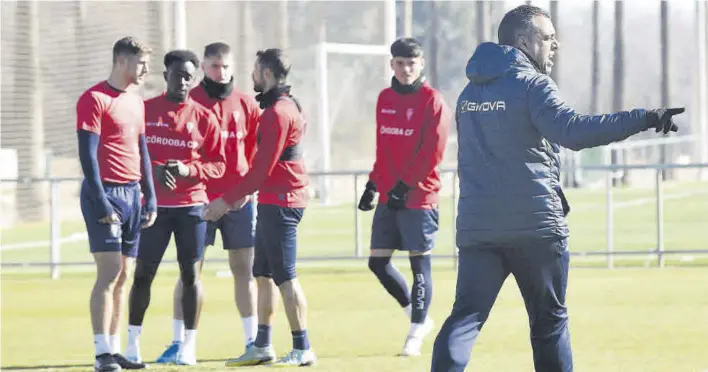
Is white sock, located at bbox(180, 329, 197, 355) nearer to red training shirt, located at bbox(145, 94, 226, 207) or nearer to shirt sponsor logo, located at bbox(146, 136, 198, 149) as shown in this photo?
red training shirt, located at bbox(145, 94, 226, 207)

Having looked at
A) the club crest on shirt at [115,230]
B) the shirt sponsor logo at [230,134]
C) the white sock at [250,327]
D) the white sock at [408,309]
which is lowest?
the white sock at [250,327]

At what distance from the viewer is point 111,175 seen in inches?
380

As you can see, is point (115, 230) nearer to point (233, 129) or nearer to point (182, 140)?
point (182, 140)

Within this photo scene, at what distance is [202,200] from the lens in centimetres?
1023

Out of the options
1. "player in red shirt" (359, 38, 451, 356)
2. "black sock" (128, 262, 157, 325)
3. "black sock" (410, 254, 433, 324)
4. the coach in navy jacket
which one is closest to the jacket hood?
the coach in navy jacket

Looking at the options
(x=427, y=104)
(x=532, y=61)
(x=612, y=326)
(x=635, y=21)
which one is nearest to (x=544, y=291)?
(x=532, y=61)

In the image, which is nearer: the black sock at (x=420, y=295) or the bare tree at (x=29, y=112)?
the black sock at (x=420, y=295)

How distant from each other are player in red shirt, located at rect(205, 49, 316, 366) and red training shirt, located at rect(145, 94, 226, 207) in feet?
1.13

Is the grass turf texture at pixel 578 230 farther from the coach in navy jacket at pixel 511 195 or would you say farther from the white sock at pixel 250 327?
the coach in navy jacket at pixel 511 195

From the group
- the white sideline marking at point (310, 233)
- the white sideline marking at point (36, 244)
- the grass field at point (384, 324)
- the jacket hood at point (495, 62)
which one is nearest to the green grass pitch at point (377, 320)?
the grass field at point (384, 324)

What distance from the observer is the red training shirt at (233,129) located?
1027cm

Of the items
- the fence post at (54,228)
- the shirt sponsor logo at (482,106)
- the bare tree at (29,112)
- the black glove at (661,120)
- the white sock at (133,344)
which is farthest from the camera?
the bare tree at (29,112)

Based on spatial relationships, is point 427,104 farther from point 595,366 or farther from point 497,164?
point 497,164

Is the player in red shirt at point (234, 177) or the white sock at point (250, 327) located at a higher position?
the player in red shirt at point (234, 177)
